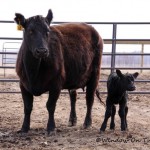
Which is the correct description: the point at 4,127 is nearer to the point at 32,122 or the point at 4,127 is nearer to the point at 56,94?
the point at 32,122

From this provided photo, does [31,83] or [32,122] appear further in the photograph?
[32,122]

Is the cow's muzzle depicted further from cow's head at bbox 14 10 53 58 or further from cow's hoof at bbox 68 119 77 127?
cow's hoof at bbox 68 119 77 127

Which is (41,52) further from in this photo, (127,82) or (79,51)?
(127,82)

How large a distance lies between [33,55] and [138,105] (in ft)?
14.1

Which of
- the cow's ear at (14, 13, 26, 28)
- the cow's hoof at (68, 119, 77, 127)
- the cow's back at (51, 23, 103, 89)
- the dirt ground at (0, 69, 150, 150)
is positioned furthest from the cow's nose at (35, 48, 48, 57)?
the cow's hoof at (68, 119, 77, 127)

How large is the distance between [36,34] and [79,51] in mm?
1258

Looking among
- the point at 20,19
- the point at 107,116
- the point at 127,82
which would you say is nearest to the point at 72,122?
the point at 107,116

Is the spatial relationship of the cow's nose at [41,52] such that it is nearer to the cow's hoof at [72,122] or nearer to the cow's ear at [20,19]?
the cow's ear at [20,19]

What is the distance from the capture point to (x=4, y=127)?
6.05 metres

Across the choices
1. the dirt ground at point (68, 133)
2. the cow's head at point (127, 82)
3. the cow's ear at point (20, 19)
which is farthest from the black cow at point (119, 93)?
the cow's ear at point (20, 19)

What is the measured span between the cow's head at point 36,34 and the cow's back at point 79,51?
2.44 feet

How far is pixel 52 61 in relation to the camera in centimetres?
544

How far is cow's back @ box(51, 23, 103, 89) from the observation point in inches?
234

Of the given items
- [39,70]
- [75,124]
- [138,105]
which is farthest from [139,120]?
[39,70]
